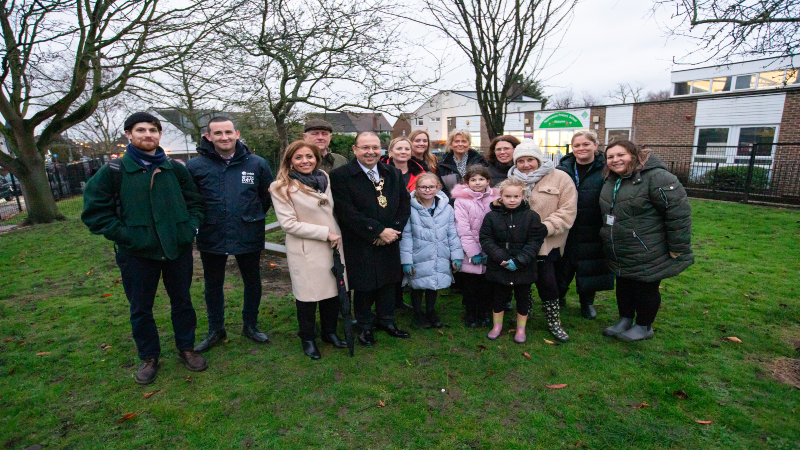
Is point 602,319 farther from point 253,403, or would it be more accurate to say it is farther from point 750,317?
point 253,403

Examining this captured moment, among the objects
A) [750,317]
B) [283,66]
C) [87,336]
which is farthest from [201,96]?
[750,317]

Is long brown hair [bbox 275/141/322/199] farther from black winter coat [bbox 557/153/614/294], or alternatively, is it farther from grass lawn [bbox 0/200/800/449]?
black winter coat [bbox 557/153/614/294]

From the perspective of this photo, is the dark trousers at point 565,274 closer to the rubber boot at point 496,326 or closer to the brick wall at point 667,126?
the rubber boot at point 496,326

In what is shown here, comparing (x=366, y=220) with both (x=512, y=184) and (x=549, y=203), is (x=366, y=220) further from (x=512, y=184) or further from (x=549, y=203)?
(x=549, y=203)

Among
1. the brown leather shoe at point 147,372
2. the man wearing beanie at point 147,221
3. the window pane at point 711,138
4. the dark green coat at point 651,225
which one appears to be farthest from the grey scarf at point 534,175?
the window pane at point 711,138

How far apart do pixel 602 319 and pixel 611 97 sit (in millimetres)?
57197

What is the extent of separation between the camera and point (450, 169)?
4.82 metres

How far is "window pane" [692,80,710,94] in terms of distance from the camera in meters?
27.3

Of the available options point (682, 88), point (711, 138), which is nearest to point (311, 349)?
point (711, 138)

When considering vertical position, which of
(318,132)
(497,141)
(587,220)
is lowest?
(587,220)

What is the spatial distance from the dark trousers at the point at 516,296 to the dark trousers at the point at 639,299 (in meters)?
0.92

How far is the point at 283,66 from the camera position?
7820 mm

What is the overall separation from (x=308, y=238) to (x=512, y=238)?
1.80 m

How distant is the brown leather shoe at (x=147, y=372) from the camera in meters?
3.22
